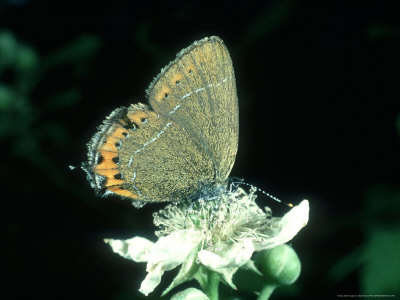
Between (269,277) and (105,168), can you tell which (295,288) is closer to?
(269,277)

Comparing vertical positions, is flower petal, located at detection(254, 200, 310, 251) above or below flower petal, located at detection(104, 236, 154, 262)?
above

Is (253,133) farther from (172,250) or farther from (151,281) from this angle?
(151,281)

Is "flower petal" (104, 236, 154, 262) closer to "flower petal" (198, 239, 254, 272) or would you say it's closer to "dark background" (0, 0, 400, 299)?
"flower petal" (198, 239, 254, 272)
